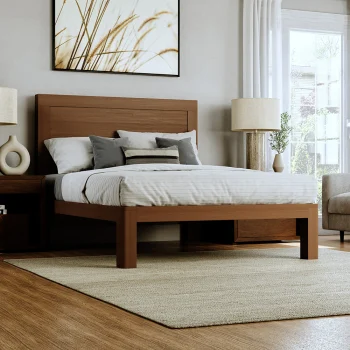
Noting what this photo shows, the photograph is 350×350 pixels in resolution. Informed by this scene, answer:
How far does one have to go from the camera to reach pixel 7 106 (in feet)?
19.4

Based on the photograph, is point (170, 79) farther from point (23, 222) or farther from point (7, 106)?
point (23, 222)

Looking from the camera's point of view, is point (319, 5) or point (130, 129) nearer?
point (130, 129)

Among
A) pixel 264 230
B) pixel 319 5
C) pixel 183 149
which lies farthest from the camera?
pixel 319 5

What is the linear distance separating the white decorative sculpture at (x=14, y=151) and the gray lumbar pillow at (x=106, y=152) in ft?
1.83

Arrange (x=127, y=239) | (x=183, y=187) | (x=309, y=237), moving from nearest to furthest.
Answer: (x=127, y=239)
(x=183, y=187)
(x=309, y=237)

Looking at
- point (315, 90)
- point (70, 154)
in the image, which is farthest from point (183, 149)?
point (315, 90)

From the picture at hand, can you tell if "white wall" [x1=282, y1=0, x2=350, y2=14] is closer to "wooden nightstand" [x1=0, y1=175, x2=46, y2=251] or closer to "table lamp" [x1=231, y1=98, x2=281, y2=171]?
"table lamp" [x1=231, y1=98, x2=281, y2=171]

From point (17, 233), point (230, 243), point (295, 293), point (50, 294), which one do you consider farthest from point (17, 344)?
point (230, 243)

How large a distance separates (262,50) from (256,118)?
0.92 meters

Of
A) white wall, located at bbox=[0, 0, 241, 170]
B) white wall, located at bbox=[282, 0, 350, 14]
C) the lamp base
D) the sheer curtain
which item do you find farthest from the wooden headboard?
white wall, located at bbox=[282, 0, 350, 14]

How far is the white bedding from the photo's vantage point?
4.62 metres

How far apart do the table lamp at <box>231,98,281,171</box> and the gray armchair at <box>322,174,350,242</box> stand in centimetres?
66

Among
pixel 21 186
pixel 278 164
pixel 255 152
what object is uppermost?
pixel 255 152

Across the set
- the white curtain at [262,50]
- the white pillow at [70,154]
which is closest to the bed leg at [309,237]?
the white pillow at [70,154]
